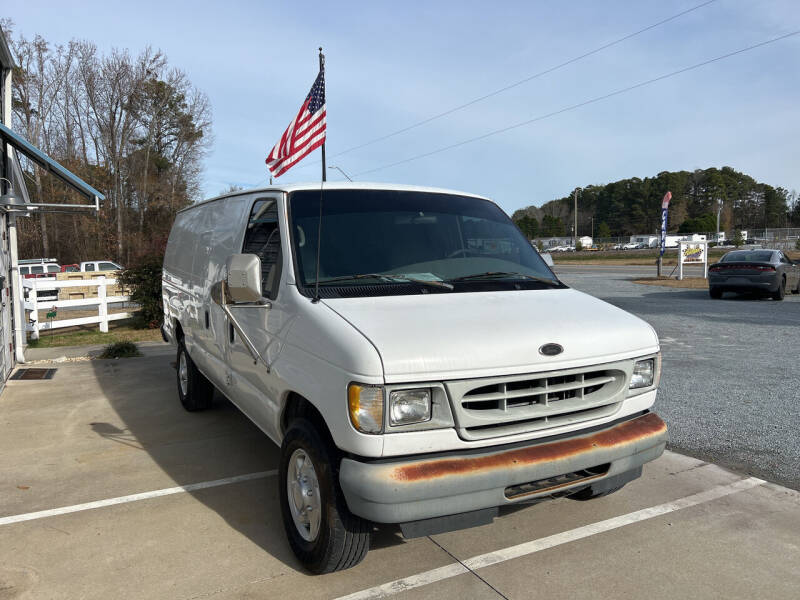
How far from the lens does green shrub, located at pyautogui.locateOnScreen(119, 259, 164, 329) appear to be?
528 inches

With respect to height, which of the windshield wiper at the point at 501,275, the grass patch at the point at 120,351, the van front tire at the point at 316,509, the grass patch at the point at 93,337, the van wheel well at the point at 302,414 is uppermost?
the windshield wiper at the point at 501,275

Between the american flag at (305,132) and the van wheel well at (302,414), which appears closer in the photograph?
the van wheel well at (302,414)

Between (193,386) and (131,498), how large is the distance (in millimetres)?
2139

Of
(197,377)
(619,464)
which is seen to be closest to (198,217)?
(197,377)

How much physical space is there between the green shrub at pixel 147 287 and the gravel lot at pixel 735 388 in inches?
410

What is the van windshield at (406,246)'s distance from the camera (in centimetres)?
359

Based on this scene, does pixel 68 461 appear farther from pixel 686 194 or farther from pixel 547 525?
pixel 686 194

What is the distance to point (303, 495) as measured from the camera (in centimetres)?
324

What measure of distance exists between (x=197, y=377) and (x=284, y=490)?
3.18m

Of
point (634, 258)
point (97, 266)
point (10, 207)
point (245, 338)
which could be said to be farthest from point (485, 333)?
point (634, 258)

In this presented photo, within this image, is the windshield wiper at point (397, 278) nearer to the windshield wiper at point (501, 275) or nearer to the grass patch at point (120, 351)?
the windshield wiper at point (501, 275)

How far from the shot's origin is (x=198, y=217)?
19.7 feet

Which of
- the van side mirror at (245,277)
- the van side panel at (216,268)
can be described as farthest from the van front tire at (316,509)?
the van side panel at (216,268)

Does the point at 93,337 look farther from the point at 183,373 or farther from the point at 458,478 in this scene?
the point at 458,478
